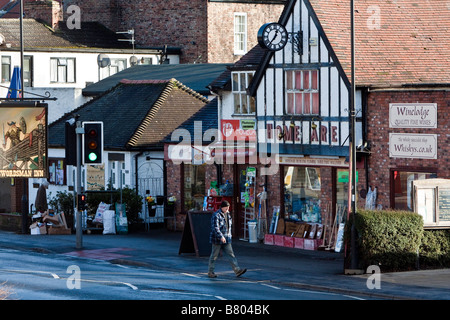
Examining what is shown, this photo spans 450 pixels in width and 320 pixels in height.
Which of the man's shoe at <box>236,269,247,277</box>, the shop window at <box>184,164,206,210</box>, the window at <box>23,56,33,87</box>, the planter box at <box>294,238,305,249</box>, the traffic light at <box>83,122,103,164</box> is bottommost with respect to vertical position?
the man's shoe at <box>236,269,247,277</box>

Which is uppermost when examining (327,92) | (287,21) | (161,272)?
(287,21)

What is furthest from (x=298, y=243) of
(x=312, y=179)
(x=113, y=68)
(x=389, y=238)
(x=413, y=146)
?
(x=113, y=68)

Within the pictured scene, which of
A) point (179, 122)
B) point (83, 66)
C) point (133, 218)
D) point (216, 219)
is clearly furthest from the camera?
point (83, 66)

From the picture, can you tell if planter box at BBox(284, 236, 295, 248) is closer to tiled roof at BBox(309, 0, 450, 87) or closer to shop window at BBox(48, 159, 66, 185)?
tiled roof at BBox(309, 0, 450, 87)

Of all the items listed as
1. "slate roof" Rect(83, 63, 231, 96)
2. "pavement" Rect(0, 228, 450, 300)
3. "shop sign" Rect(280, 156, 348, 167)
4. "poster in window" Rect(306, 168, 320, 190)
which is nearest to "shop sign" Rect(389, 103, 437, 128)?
"shop sign" Rect(280, 156, 348, 167)

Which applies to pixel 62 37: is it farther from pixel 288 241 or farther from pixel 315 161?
pixel 315 161

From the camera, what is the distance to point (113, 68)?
5700 centimetres

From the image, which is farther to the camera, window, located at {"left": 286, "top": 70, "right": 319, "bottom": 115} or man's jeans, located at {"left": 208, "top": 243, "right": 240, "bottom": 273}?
window, located at {"left": 286, "top": 70, "right": 319, "bottom": 115}

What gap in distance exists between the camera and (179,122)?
39656 mm

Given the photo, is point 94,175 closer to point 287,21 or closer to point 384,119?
point 287,21

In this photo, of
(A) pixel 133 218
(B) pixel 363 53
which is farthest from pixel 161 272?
(A) pixel 133 218

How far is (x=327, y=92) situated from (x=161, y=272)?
8.02m

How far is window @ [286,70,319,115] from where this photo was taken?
3008cm

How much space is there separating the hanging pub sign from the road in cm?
617
